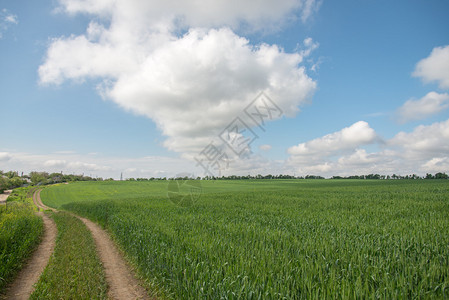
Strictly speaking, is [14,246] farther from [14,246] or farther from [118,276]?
[118,276]

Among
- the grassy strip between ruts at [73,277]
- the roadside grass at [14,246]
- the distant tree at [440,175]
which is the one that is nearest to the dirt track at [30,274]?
the roadside grass at [14,246]

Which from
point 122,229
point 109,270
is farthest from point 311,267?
point 122,229

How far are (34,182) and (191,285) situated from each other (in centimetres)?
17123

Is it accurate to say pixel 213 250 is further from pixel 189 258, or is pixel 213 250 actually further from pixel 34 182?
pixel 34 182

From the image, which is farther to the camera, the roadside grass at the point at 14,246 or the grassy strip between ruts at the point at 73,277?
the roadside grass at the point at 14,246

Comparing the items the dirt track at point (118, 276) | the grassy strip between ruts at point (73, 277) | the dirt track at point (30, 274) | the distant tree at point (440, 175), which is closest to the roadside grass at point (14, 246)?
the dirt track at point (30, 274)

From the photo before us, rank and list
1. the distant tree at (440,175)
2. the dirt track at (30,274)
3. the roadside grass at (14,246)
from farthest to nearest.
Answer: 1. the distant tree at (440,175)
2. the roadside grass at (14,246)
3. the dirt track at (30,274)

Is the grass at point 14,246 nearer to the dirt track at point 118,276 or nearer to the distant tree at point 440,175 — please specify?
the dirt track at point 118,276

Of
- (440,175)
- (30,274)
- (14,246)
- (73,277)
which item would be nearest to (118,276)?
(73,277)

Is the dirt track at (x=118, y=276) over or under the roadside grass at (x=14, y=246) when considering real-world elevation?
under

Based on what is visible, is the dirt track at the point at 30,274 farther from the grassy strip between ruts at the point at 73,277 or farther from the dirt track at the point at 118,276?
the dirt track at the point at 118,276

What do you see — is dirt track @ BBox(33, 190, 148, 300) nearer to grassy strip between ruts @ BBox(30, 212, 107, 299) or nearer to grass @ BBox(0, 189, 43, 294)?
grassy strip between ruts @ BBox(30, 212, 107, 299)

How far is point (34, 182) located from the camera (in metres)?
135

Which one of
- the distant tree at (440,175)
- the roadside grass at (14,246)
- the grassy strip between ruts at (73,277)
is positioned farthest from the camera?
the distant tree at (440,175)
